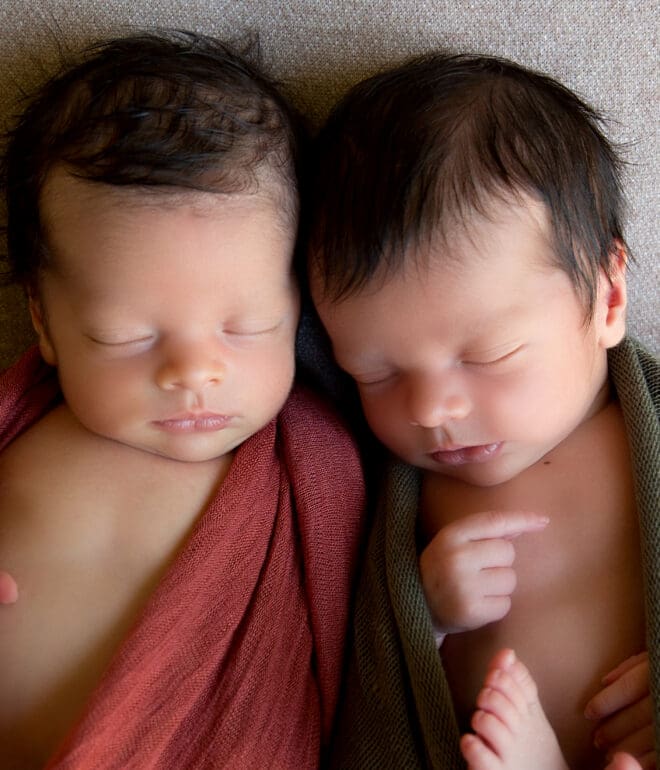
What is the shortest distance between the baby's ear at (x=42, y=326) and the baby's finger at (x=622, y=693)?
0.81 meters

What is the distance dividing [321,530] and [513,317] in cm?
40

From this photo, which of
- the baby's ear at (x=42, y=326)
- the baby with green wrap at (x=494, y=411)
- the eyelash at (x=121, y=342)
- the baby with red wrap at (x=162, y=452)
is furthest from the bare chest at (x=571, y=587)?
the baby's ear at (x=42, y=326)

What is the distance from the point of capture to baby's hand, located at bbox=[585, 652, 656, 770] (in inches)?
40.0

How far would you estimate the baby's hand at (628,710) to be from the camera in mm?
1017

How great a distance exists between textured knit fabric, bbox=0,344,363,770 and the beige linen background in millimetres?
463

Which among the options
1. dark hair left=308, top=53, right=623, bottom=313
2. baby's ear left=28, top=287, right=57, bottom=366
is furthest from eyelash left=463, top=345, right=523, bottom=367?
baby's ear left=28, top=287, right=57, bottom=366

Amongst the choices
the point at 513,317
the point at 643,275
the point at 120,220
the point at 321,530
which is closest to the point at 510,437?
the point at 513,317

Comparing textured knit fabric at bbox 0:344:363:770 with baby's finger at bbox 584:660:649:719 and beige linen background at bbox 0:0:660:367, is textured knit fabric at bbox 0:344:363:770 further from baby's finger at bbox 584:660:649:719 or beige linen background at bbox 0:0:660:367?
beige linen background at bbox 0:0:660:367

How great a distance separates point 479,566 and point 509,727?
0.20 m

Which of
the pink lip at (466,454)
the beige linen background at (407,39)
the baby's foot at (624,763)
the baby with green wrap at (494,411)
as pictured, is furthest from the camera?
the beige linen background at (407,39)

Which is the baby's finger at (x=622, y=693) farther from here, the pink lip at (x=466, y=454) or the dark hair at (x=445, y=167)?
the dark hair at (x=445, y=167)

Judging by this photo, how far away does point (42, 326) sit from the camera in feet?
3.95

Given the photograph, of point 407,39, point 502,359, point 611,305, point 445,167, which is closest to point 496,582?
point 502,359

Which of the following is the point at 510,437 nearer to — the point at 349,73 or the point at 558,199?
the point at 558,199
